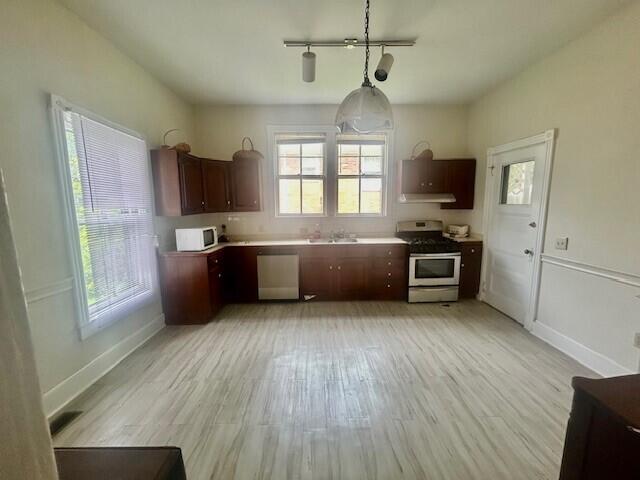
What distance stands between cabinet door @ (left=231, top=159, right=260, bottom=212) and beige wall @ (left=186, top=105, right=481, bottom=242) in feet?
0.63

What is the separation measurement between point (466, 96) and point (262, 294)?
13.8 feet

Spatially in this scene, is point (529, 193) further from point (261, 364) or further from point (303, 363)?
point (261, 364)

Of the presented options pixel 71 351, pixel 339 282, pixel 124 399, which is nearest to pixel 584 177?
pixel 339 282

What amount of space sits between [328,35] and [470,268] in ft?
11.6

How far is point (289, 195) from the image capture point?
14.8ft

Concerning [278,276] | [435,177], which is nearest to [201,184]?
[278,276]

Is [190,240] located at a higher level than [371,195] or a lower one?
lower

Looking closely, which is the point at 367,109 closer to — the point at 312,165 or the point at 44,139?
the point at 44,139

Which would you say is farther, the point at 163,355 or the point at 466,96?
the point at 466,96

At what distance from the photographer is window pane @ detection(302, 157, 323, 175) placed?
4465 mm

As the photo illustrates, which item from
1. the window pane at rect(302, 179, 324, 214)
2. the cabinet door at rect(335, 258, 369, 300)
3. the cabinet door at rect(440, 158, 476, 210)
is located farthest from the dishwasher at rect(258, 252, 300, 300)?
the cabinet door at rect(440, 158, 476, 210)

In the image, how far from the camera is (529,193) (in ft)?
10.3

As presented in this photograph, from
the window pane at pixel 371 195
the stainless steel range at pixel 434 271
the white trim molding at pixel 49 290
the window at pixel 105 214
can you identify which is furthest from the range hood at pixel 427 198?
the white trim molding at pixel 49 290

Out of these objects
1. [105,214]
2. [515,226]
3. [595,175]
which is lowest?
→ [515,226]
